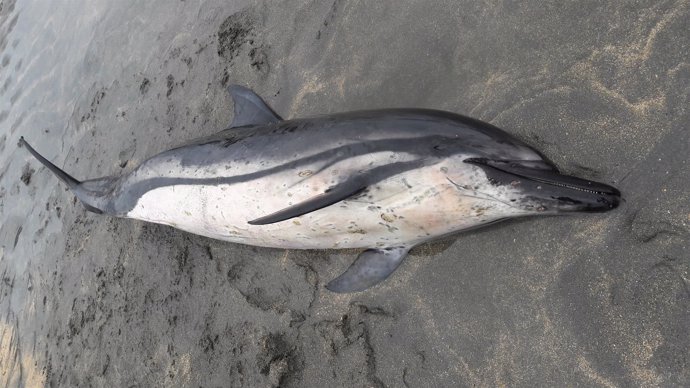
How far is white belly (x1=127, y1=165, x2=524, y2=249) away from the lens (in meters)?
3.09

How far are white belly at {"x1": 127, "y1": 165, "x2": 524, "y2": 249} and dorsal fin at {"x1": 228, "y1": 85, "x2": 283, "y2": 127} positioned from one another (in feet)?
2.65

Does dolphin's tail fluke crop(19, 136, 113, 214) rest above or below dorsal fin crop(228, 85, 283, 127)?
below

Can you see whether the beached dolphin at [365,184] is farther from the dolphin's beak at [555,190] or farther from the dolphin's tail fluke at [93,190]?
the dolphin's tail fluke at [93,190]

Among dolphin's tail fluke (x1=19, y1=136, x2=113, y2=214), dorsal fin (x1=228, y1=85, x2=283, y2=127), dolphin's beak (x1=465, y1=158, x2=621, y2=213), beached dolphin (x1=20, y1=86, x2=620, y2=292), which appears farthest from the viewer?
dolphin's tail fluke (x1=19, y1=136, x2=113, y2=214)

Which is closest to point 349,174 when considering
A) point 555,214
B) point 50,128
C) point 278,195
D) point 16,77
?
point 278,195

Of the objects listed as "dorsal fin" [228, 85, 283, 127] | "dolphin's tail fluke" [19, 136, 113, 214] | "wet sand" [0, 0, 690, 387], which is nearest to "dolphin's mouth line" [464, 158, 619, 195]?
"wet sand" [0, 0, 690, 387]

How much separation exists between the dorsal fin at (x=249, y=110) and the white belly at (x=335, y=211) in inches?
31.8

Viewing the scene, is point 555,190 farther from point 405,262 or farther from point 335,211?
point 335,211

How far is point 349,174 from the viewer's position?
3.18 metres

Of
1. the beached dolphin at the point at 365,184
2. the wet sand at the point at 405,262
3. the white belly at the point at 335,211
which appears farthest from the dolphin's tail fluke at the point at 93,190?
the beached dolphin at the point at 365,184

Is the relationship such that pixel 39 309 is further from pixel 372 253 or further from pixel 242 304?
pixel 372 253

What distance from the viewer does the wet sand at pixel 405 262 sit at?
2934mm

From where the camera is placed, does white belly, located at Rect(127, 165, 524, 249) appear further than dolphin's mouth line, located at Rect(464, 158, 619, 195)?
Yes

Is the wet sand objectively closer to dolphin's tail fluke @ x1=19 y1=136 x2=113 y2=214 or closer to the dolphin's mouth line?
the dolphin's mouth line
